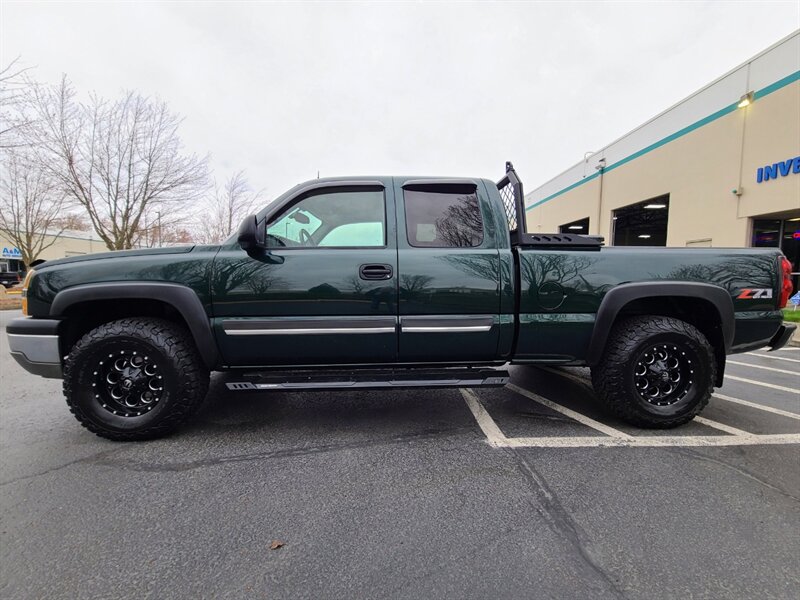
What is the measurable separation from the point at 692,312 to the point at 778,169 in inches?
439

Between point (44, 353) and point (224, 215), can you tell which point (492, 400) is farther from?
point (224, 215)

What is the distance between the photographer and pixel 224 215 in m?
25.1

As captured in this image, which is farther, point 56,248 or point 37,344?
point 56,248

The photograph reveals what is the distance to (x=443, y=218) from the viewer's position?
10.2 ft

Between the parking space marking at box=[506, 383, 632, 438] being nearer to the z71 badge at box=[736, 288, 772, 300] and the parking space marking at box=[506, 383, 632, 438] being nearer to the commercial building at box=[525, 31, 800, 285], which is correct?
the z71 badge at box=[736, 288, 772, 300]

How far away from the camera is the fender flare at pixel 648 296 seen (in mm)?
2887

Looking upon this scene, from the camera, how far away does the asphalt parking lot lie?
5.31ft

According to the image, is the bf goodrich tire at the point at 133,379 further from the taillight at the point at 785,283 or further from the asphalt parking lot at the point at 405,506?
the taillight at the point at 785,283

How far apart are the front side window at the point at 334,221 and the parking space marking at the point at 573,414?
7.25 ft

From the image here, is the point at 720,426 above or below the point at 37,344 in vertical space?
below

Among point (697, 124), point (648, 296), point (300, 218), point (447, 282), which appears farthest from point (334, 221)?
point (697, 124)

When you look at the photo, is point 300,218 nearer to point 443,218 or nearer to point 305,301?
point 305,301

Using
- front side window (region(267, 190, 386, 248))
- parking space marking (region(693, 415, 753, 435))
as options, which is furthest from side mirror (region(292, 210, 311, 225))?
parking space marking (region(693, 415, 753, 435))

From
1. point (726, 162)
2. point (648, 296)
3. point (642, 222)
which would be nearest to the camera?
point (648, 296)
